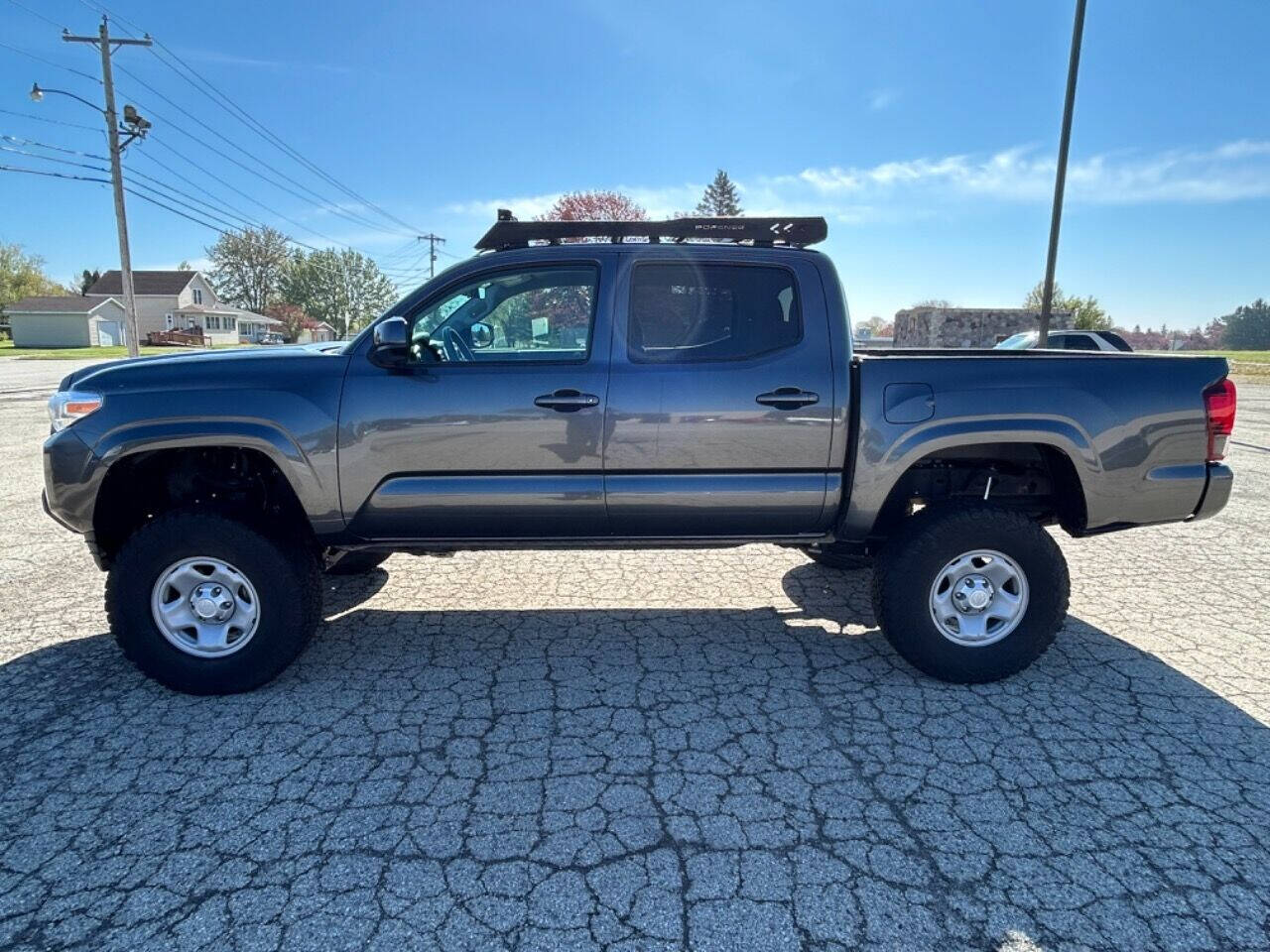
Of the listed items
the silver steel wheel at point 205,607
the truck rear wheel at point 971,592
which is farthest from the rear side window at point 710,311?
the silver steel wheel at point 205,607

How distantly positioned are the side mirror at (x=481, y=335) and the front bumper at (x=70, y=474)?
68.7 inches

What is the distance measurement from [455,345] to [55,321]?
250 ft

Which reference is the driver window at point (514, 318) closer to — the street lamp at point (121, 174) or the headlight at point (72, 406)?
the headlight at point (72, 406)

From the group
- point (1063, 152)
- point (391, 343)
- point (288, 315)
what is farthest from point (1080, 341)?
point (288, 315)

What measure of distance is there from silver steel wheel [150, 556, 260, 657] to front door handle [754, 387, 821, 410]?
2.52m

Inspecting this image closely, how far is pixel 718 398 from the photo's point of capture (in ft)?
11.0

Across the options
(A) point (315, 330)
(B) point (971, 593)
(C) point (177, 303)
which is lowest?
(B) point (971, 593)

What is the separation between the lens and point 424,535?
11.5 feet

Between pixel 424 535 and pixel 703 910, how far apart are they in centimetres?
211

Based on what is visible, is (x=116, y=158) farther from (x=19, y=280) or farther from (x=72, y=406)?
(x=19, y=280)

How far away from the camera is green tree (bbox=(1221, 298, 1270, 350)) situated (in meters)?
89.8

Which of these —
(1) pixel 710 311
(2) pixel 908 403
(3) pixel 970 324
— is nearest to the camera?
(2) pixel 908 403

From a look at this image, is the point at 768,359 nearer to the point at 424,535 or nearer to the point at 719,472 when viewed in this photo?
the point at 719,472

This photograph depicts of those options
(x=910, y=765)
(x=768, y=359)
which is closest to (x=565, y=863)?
(x=910, y=765)
